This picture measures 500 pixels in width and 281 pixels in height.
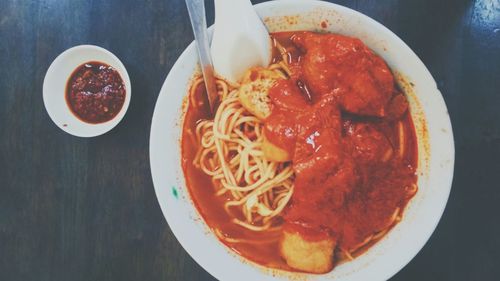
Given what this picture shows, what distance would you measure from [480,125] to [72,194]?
8.07 feet

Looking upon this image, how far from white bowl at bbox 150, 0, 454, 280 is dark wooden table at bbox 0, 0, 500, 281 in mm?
276

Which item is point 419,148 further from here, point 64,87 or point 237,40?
point 64,87

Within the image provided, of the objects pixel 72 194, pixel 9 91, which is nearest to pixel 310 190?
pixel 72 194

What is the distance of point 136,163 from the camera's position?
2.87 metres

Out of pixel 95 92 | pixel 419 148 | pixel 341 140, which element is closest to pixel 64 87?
pixel 95 92

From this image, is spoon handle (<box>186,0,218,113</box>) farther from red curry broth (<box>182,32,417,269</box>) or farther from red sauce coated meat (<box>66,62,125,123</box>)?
red sauce coated meat (<box>66,62,125,123</box>)

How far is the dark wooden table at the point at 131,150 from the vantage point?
2.80m

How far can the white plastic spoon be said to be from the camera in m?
2.47

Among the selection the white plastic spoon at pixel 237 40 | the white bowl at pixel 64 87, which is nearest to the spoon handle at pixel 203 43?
the white plastic spoon at pixel 237 40

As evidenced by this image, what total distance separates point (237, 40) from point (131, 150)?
3.07ft

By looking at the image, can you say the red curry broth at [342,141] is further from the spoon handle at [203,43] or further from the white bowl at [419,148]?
the spoon handle at [203,43]

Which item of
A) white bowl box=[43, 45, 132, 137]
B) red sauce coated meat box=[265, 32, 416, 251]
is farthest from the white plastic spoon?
white bowl box=[43, 45, 132, 137]

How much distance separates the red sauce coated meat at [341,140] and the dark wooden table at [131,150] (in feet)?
1.39

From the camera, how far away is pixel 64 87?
2.88m
